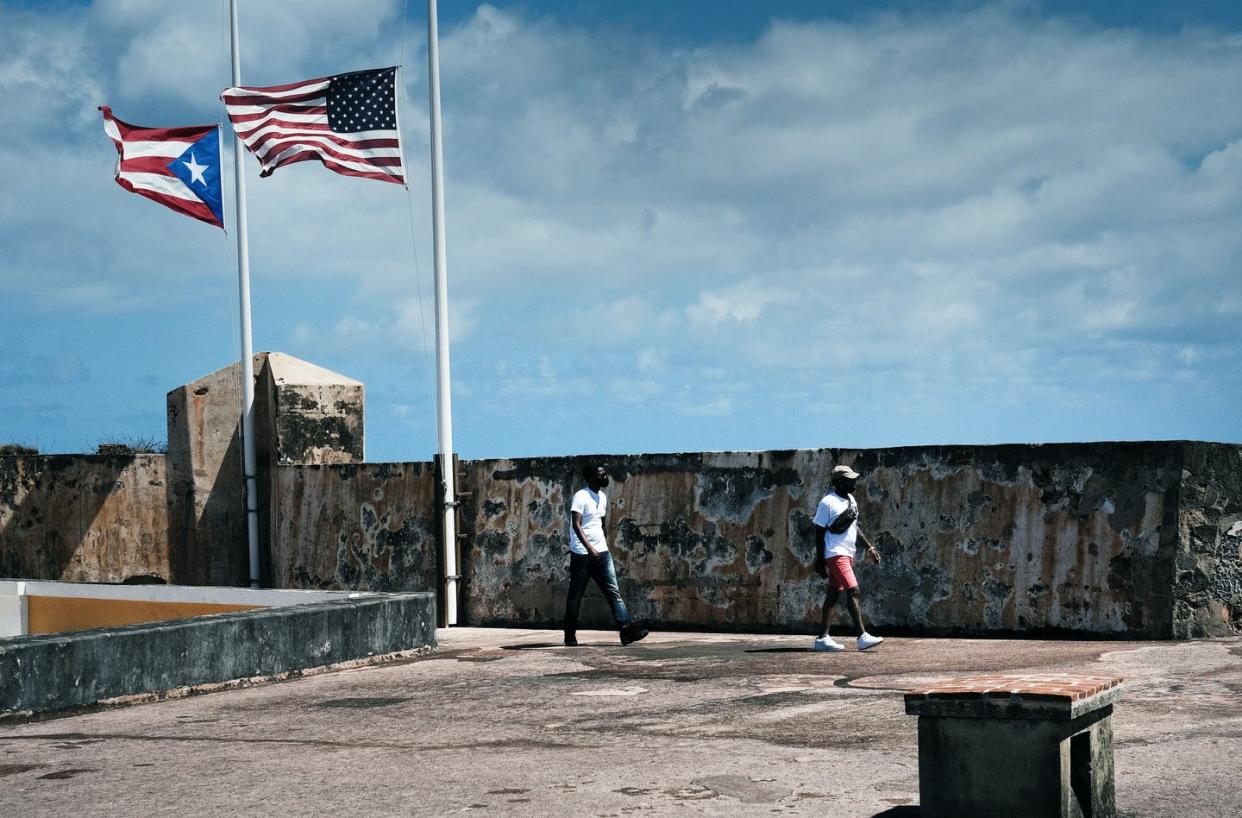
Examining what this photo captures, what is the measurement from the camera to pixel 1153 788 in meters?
5.99

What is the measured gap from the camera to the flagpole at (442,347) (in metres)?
15.5

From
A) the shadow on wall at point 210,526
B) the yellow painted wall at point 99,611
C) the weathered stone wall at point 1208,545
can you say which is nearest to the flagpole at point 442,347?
the yellow painted wall at point 99,611

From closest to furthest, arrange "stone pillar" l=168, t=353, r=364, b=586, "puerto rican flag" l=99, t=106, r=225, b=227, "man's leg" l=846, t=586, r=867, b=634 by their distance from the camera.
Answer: "man's leg" l=846, t=586, r=867, b=634, "puerto rican flag" l=99, t=106, r=225, b=227, "stone pillar" l=168, t=353, r=364, b=586

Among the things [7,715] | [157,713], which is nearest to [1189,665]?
[157,713]

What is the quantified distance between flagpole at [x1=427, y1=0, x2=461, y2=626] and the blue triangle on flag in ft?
14.3

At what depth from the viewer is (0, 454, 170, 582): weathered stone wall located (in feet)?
62.6

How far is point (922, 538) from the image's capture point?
12609 millimetres

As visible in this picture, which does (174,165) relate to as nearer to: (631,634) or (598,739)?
(631,634)

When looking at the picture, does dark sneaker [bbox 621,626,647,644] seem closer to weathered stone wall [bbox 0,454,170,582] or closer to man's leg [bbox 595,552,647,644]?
man's leg [bbox 595,552,647,644]

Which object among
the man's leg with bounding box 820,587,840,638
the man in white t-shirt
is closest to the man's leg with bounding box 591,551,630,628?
the man in white t-shirt

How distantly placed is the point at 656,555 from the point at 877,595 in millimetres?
2372

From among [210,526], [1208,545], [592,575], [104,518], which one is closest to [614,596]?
[592,575]

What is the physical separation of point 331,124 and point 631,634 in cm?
738

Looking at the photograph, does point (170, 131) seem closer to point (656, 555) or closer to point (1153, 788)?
point (656, 555)
